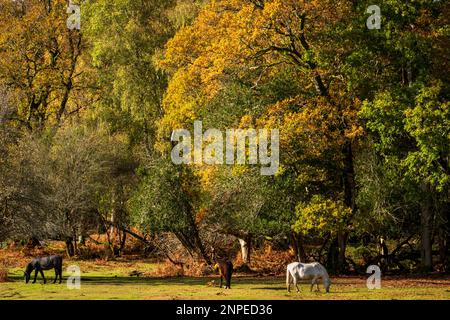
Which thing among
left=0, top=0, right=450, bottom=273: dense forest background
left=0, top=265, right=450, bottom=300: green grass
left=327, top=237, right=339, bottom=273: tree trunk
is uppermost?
left=0, top=0, right=450, bottom=273: dense forest background

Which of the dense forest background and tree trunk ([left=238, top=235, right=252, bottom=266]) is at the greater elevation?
the dense forest background

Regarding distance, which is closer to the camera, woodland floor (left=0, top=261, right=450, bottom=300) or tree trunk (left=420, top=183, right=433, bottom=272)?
woodland floor (left=0, top=261, right=450, bottom=300)

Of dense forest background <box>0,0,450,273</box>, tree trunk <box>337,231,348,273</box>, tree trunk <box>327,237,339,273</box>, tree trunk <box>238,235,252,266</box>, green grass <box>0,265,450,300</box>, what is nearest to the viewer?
green grass <box>0,265,450,300</box>

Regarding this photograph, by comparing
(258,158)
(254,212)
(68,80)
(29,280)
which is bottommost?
(29,280)

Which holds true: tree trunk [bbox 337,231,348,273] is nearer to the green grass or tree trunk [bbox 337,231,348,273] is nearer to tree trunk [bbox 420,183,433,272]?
the green grass

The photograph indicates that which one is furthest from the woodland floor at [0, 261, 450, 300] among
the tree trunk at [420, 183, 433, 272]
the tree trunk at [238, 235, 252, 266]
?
the tree trunk at [238, 235, 252, 266]

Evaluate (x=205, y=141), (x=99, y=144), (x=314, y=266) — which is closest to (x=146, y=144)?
(x=99, y=144)

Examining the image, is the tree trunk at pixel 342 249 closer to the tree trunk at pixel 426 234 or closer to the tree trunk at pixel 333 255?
the tree trunk at pixel 333 255

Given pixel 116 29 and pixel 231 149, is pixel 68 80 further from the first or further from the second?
pixel 231 149

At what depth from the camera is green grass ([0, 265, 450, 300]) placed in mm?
24953

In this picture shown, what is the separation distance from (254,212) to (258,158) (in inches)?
130

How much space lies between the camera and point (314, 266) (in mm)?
25609

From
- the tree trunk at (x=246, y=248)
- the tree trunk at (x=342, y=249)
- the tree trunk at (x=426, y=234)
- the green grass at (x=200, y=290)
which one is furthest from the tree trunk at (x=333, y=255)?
the tree trunk at (x=246, y=248)
